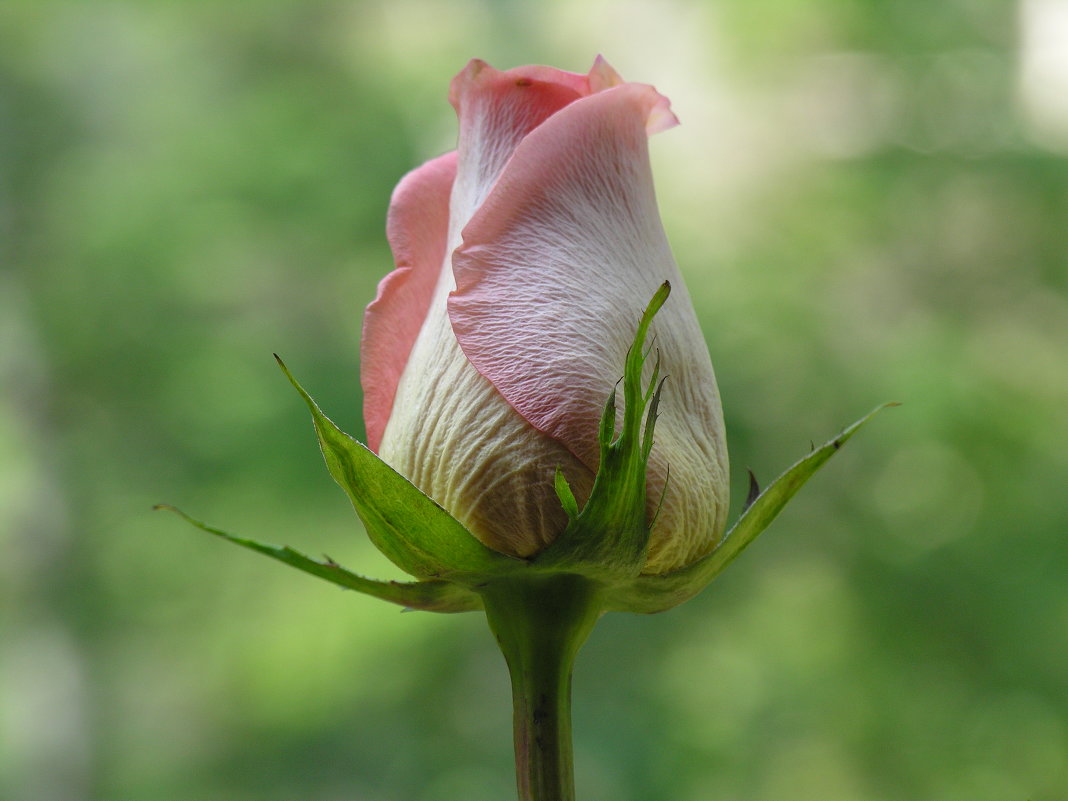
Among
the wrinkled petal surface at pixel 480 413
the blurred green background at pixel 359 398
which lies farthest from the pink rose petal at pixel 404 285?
the blurred green background at pixel 359 398

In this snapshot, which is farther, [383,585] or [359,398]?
[359,398]

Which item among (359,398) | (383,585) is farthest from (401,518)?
(359,398)

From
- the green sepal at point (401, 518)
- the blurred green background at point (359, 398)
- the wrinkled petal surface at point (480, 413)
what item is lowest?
the green sepal at point (401, 518)

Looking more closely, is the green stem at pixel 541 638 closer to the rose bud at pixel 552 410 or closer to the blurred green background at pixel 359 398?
the rose bud at pixel 552 410

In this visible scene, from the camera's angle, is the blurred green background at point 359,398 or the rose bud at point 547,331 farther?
the blurred green background at point 359,398

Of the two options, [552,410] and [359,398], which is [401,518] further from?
[359,398]

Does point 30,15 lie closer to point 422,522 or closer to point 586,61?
point 586,61

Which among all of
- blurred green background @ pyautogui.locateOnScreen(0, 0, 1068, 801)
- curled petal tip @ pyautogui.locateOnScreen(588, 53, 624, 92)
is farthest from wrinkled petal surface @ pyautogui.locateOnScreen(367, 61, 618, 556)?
blurred green background @ pyautogui.locateOnScreen(0, 0, 1068, 801)

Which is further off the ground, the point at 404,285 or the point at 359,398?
the point at 359,398
